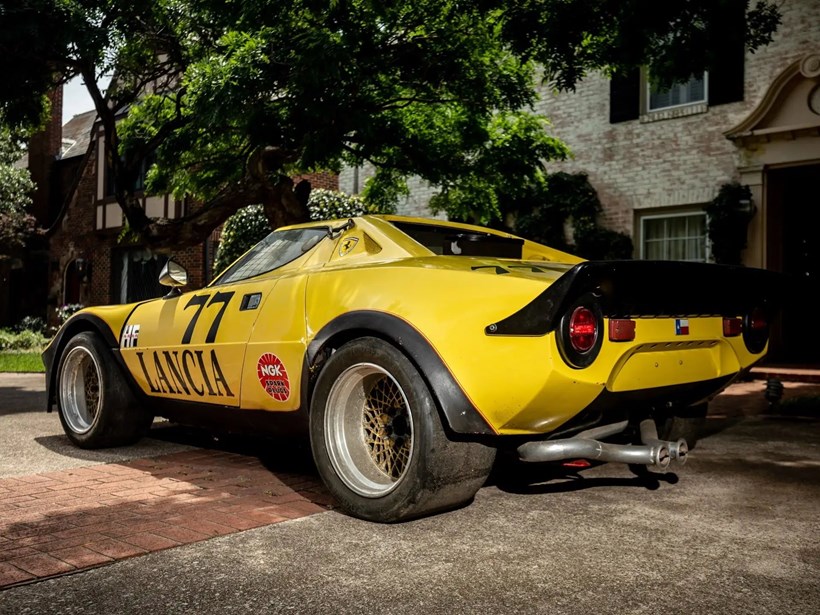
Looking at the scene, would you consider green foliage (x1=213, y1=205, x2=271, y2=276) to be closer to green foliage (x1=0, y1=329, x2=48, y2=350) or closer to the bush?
green foliage (x1=0, y1=329, x2=48, y2=350)

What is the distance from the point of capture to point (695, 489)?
418cm

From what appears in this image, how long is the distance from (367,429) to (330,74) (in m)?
4.64

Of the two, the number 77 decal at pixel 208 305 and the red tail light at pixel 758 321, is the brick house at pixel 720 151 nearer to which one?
the red tail light at pixel 758 321

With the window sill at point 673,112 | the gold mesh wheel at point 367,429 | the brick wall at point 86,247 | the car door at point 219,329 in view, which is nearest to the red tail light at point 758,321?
the gold mesh wheel at point 367,429

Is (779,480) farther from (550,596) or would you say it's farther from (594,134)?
(594,134)

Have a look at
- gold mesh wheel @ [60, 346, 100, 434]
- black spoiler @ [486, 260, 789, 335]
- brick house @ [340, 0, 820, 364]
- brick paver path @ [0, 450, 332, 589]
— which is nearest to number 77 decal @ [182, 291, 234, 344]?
brick paver path @ [0, 450, 332, 589]

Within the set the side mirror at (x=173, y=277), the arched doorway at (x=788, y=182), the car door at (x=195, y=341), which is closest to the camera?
the car door at (x=195, y=341)

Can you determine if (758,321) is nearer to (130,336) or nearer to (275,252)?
(275,252)

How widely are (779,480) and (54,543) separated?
369 cm

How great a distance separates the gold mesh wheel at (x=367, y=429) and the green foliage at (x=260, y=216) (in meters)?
12.4

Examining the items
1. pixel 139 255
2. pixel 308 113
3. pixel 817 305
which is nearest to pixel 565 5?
pixel 308 113

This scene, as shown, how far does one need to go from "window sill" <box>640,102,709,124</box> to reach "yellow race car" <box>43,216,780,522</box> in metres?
9.20

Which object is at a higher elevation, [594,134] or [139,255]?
[594,134]

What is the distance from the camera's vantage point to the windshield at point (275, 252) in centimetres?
442
